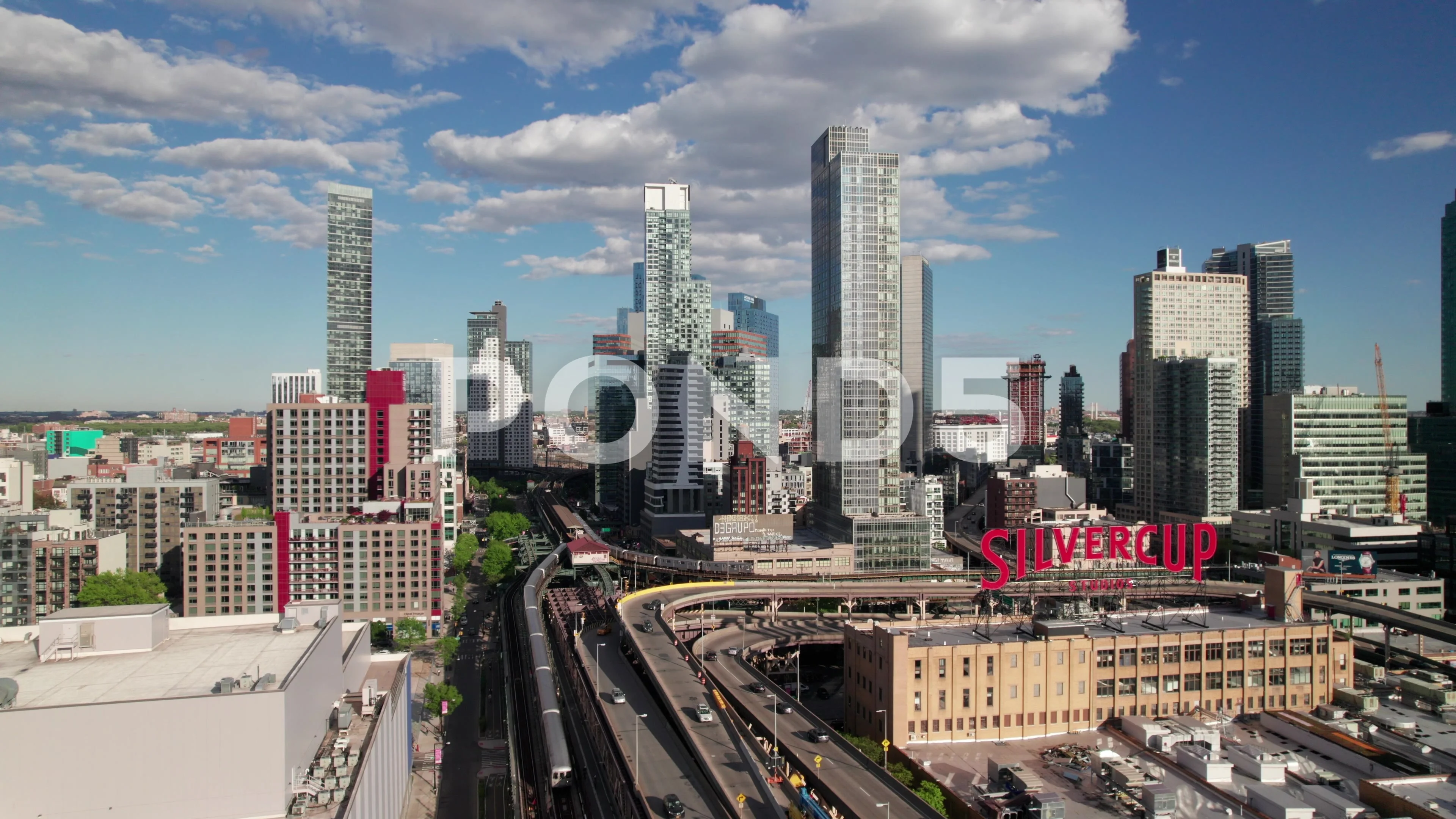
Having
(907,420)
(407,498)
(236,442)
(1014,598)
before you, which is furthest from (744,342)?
(1014,598)

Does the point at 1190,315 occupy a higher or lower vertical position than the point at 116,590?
higher

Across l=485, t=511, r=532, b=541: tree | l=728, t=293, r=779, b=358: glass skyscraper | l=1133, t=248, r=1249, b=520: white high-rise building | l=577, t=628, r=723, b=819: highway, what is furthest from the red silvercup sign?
l=728, t=293, r=779, b=358: glass skyscraper

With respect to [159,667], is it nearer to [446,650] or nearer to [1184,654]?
[446,650]

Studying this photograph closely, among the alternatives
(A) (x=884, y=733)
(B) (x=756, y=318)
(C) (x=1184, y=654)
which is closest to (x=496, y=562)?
(A) (x=884, y=733)

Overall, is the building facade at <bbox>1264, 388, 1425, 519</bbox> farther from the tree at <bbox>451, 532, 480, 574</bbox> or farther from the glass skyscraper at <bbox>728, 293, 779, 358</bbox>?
the glass skyscraper at <bbox>728, 293, 779, 358</bbox>

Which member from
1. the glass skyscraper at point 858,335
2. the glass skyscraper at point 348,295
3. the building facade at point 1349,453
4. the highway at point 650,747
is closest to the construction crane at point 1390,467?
the building facade at point 1349,453

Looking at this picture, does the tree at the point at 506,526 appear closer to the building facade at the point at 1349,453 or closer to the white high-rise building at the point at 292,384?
the white high-rise building at the point at 292,384
